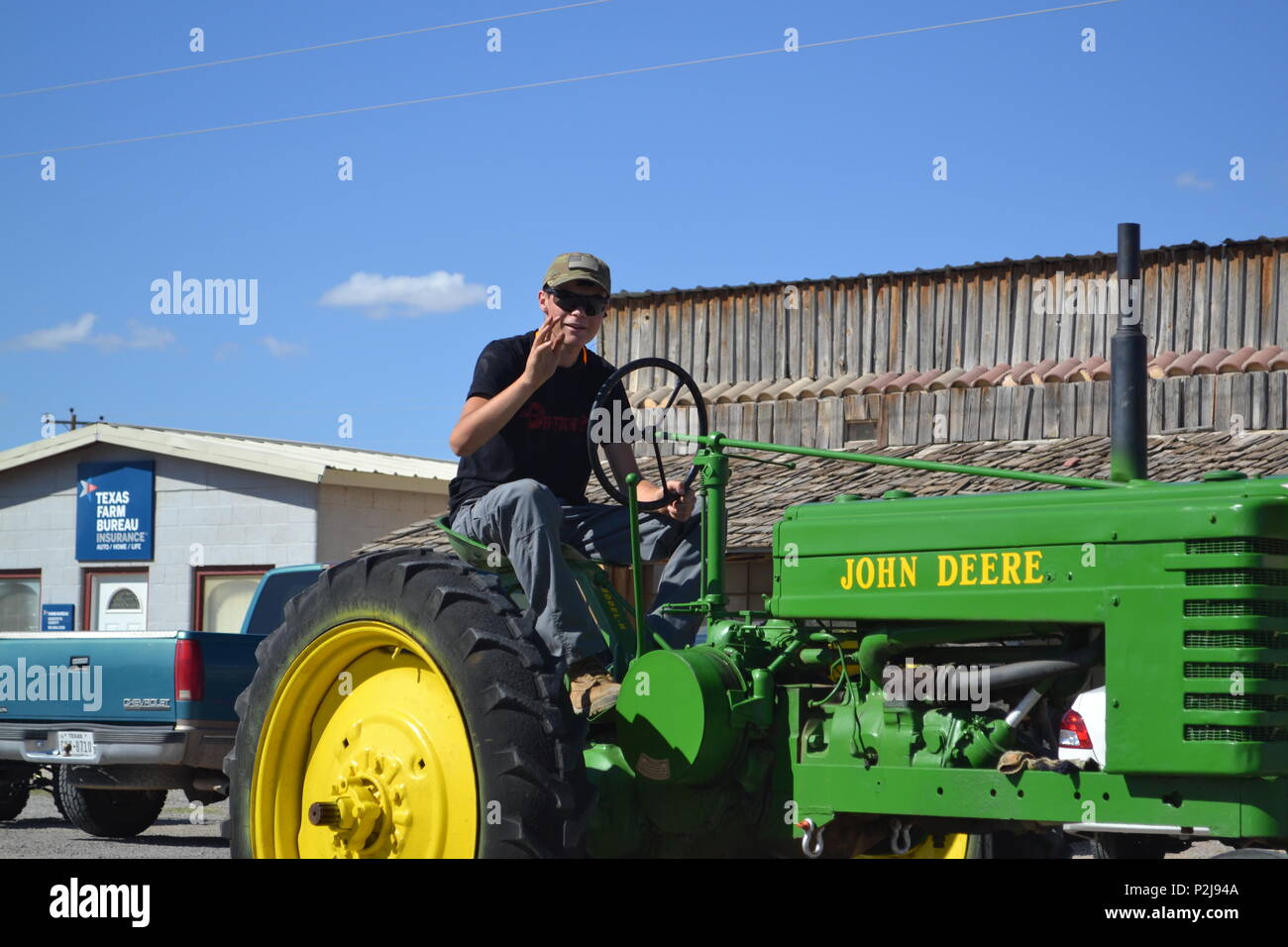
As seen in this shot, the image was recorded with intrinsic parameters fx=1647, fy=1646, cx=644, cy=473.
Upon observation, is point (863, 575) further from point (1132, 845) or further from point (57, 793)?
point (57, 793)

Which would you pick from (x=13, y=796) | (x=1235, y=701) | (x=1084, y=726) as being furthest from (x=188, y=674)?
(x=1235, y=701)

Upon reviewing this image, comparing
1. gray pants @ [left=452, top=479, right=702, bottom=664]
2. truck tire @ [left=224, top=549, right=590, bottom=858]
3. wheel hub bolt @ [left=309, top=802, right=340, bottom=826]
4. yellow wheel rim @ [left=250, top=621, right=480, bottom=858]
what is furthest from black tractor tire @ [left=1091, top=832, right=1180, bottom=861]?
wheel hub bolt @ [left=309, top=802, right=340, bottom=826]

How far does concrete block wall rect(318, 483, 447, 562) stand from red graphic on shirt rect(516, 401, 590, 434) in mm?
13835

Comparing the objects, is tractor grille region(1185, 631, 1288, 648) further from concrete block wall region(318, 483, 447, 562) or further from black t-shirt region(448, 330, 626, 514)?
concrete block wall region(318, 483, 447, 562)

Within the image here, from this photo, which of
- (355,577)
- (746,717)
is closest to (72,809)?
(355,577)

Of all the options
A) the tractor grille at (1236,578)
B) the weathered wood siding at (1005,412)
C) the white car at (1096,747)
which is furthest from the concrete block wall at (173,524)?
the tractor grille at (1236,578)

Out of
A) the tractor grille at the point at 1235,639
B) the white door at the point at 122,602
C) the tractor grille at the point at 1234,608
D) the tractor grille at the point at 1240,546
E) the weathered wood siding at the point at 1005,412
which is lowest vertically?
the white door at the point at 122,602

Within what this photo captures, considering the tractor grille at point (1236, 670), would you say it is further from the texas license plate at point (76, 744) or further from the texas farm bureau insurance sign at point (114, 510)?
the texas farm bureau insurance sign at point (114, 510)

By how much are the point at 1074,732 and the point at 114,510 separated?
18.8m

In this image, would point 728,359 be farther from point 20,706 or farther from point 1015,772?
point 1015,772

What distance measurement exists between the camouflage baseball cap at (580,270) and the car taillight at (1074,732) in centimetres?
213

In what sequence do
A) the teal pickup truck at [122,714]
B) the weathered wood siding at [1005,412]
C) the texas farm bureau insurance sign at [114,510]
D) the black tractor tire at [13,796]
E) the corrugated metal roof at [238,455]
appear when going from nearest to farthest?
the teal pickup truck at [122,714], the black tractor tire at [13,796], the weathered wood siding at [1005,412], the corrugated metal roof at [238,455], the texas farm bureau insurance sign at [114,510]

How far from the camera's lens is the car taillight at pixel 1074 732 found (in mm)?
4379
